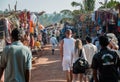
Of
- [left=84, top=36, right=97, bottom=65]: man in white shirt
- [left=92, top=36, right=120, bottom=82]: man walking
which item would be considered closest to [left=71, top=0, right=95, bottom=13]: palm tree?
[left=84, top=36, right=97, bottom=65]: man in white shirt

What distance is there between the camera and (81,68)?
35.2 ft

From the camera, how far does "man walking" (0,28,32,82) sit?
19.6 ft

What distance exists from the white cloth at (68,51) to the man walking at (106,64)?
4572mm

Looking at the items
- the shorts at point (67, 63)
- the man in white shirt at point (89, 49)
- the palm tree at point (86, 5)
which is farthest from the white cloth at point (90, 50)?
the palm tree at point (86, 5)

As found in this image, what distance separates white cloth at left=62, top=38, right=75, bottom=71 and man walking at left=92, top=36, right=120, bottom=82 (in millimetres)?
4572

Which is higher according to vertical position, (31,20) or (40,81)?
(31,20)

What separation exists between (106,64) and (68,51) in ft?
15.4

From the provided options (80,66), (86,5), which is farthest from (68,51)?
(86,5)

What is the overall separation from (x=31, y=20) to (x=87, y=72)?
39.5 feet

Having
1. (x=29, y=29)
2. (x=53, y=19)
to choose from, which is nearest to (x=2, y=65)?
(x=29, y=29)

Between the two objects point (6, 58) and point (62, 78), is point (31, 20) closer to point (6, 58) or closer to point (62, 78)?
point (62, 78)

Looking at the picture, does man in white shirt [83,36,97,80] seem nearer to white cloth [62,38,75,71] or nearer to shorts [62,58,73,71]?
white cloth [62,38,75,71]

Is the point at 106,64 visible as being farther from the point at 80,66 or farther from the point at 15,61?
the point at 80,66

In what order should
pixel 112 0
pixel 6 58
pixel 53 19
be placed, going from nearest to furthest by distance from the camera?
1. pixel 6 58
2. pixel 112 0
3. pixel 53 19
